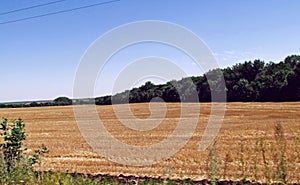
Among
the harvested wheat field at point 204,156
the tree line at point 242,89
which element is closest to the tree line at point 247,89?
the tree line at point 242,89

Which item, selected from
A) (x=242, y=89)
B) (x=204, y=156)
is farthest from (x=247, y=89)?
(x=204, y=156)

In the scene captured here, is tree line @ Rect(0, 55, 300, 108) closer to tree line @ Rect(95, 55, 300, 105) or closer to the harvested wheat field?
tree line @ Rect(95, 55, 300, 105)

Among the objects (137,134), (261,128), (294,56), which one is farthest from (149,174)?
(294,56)

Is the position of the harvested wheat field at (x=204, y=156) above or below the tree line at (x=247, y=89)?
below

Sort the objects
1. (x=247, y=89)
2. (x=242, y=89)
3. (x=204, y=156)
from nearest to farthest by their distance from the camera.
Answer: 1. (x=204, y=156)
2. (x=247, y=89)
3. (x=242, y=89)

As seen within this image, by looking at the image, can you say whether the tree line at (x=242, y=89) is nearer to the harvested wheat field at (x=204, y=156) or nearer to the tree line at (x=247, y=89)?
the tree line at (x=247, y=89)

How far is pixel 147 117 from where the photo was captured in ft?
90.3

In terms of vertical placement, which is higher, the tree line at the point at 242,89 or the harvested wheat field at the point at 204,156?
the tree line at the point at 242,89

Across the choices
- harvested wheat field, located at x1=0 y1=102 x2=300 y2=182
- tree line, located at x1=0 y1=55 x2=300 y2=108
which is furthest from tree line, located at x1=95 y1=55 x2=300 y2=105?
harvested wheat field, located at x1=0 y1=102 x2=300 y2=182

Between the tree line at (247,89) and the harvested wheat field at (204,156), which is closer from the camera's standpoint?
the harvested wheat field at (204,156)

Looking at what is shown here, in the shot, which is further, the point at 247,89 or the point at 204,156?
the point at 247,89

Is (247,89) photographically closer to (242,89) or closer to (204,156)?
(242,89)

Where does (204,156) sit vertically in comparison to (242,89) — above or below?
below

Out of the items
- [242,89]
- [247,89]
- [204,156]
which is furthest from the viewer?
[242,89]
